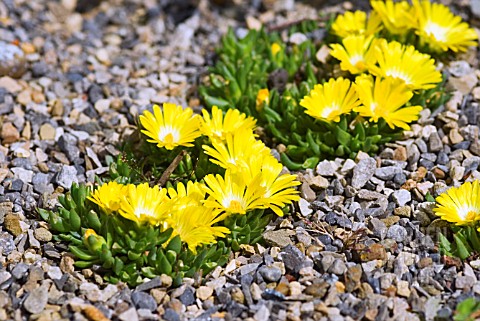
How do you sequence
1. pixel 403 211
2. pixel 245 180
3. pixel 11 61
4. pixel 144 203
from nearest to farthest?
pixel 144 203
pixel 245 180
pixel 403 211
pixel 11 61

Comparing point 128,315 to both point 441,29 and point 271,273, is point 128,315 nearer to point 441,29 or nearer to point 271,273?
point 271,273

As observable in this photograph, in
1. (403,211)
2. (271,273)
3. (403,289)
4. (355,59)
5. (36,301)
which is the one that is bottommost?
(36,301)

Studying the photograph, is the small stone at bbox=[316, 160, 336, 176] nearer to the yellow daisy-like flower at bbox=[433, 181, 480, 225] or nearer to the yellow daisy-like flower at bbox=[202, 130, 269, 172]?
the yellow daisy-like flower at bbox=[202, 130, 269, 172]

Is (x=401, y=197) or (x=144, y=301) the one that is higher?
(x=401, y=197)

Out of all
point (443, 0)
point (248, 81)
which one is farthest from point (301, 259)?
point (443, 0)

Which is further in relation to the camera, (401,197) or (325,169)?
(325,169)

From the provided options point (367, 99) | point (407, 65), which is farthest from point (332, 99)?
point (407, 65)
